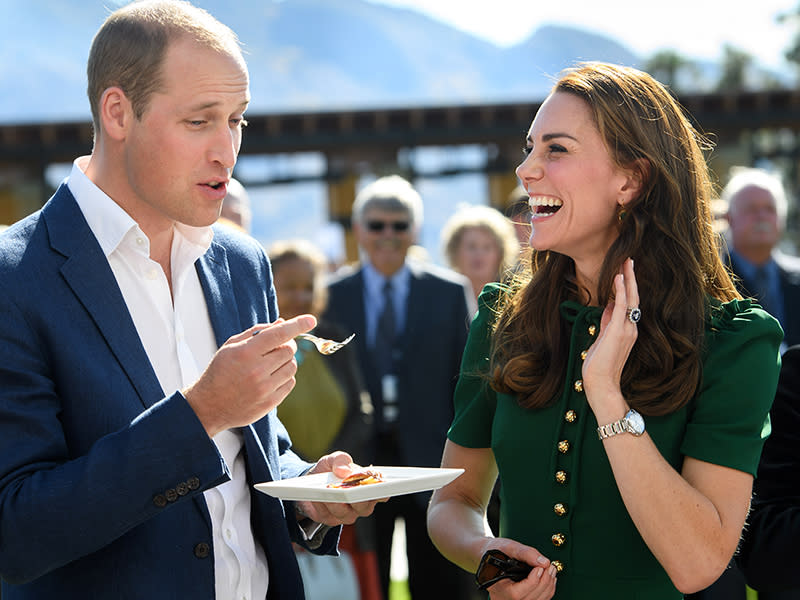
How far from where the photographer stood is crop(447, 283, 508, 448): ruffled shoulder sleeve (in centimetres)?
256

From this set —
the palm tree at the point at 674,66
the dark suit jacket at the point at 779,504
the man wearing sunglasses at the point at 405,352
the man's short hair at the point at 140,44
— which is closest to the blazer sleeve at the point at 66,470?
the man's short hair at the point at 140,44

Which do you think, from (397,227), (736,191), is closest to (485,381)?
(397,227)

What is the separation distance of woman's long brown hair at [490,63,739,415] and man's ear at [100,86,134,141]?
112 centimetres

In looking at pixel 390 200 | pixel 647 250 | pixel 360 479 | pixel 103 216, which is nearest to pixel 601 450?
pixel 647 250

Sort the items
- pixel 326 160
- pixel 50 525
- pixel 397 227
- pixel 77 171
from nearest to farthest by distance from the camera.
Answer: pixel 50 525 < pixel 77 171 < pixel 397 227 < pixel 326 160

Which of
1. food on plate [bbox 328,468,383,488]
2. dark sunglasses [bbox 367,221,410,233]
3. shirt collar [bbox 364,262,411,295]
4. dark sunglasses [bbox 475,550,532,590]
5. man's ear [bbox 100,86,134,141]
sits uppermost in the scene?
man's ear [bbox 100,86,134,141]

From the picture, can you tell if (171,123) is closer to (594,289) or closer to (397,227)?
(594,289)

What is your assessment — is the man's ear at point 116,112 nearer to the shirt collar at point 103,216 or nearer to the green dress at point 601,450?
the shirt collar at point 103,216

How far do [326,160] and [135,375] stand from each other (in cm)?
1565

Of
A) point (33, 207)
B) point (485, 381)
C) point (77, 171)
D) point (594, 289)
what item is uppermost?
point (33, 207)

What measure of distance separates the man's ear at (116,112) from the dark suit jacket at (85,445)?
195mm

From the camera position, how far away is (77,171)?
221 centimetres

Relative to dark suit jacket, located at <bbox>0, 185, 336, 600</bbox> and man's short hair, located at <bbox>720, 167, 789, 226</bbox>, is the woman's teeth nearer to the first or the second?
dark suit jacket, located at <bbox>0, 185, 336, 600</bbox>

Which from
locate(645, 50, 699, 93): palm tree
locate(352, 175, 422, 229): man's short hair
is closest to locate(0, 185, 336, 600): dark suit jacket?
locate(352, 175, 422, 229): man's short hair
